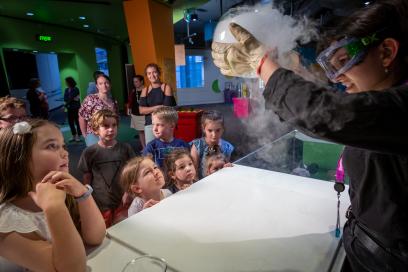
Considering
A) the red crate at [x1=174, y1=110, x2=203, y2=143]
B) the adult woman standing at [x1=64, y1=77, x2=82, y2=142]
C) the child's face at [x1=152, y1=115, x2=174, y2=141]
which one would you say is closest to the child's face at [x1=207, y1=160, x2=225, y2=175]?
the child's face at [x1=152, y1=115, x2=174, y2=141]

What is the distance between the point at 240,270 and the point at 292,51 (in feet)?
2.40

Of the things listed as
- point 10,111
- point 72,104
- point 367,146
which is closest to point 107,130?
point 10,111

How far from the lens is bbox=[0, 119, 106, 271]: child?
76 cm

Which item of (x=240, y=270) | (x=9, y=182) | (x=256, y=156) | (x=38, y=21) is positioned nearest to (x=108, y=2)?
(x=38, y=21)

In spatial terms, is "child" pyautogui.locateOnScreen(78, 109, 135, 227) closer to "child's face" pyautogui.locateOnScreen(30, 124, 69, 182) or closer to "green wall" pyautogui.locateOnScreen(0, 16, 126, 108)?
"child's face" pyautogui.locateOnScreen(30, 124, 69, 182)

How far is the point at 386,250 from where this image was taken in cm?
64

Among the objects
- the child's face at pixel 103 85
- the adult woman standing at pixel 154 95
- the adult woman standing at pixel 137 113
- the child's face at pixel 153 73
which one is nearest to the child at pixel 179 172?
the adult woman standing at pixel 154 95

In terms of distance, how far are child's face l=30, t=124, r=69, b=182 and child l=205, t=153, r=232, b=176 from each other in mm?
1361

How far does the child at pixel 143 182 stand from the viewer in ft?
5.14

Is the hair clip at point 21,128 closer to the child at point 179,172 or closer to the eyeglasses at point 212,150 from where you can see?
the child at point 179,172

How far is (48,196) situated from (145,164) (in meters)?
0.90

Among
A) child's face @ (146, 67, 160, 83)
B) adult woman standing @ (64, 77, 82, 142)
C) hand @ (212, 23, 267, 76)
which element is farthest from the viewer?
adult woman standing @ (64, 77, 82, 142)

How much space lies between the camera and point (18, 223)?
2.68 ft

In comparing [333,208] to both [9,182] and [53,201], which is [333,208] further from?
[9,182]
